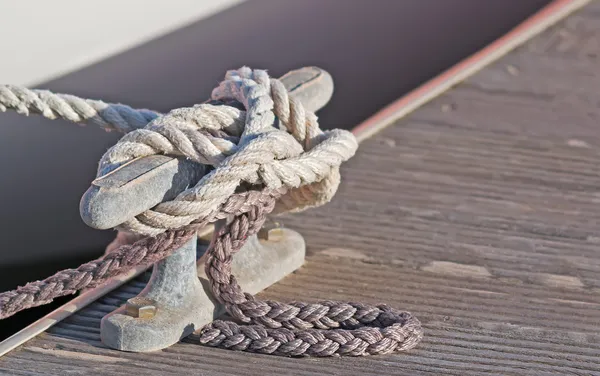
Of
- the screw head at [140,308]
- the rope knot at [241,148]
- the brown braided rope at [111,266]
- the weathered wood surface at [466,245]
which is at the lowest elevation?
the weathered wood surface at [466,245]

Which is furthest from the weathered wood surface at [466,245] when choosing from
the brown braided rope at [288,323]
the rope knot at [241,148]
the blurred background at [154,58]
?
the blurred background at [154,58]

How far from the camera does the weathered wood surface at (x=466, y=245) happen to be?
1644 mm

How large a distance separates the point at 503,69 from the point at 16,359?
83.6 inches

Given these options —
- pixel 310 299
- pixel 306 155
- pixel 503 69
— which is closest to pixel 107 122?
pixel 306 155

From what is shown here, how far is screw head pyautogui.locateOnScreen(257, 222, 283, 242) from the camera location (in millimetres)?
1982

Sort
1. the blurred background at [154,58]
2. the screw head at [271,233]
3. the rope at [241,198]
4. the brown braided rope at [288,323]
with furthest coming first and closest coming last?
the blurred background at [154,58]
the screw head at [271,233]
the brown braided rope at [288,323]
the rope at [241,198]

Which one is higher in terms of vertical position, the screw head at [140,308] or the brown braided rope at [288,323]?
the screw head at [140,308]

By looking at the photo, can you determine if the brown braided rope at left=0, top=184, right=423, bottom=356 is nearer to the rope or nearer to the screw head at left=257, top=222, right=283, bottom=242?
the rope

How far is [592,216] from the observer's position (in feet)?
7.60

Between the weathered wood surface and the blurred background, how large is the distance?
1.14m

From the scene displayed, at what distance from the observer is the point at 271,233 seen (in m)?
1.99

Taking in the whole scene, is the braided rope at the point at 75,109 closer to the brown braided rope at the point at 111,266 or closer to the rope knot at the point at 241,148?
the rope knot at the point at 241,148

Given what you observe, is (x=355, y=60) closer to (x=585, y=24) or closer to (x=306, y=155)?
(x=585, y=24)

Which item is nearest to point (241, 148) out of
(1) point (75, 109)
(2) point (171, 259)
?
(2) point (171, 259)
